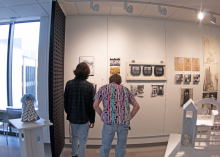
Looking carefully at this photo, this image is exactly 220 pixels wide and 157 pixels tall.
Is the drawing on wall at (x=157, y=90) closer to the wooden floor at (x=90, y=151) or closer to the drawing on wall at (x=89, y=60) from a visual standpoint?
the wooden floor at (x=90, y=151)

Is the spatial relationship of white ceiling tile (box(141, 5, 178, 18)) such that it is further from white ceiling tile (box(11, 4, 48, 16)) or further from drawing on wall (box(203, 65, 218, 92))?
white ceiling tile (box(11, 4, 48, 16))

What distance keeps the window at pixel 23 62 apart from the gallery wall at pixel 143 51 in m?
0.69

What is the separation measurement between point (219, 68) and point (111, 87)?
2999mm

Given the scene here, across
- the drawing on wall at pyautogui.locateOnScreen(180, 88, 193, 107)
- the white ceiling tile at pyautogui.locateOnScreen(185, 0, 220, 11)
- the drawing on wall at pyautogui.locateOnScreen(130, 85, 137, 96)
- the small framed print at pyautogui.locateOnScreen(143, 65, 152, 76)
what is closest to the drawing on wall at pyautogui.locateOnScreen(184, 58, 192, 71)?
the drawing on wall at pyautogui.locateOnScreen(180, 88, 193, 107)

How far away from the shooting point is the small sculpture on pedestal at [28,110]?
1652 millimetres

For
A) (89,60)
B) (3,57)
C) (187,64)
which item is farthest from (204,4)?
(3,57)

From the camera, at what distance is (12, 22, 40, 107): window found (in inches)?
99.0

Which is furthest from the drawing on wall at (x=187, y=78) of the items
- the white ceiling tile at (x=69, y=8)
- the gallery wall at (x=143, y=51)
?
the white ceiling tile at (x=69, y=8)

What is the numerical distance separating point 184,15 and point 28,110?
358cm

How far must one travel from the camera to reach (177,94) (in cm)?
281

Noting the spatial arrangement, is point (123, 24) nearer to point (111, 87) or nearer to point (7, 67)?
point (111, 87)

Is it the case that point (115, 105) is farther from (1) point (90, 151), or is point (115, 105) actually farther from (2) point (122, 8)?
(2) point (122, 8)

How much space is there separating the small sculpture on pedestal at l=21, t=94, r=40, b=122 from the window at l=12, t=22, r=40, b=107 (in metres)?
0.96

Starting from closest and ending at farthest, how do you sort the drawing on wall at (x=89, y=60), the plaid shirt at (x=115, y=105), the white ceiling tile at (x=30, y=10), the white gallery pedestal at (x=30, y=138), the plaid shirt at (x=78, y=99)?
1. the plaid shirt at (x=115, y=105)
2. the white gallery pedestal at (x=30, y=138)
3. the plaid shirt at (x=78, y=99)
4. the white ceiling tile at (x=30, y=10)
5. the drawing on wall at (x=89, y=60)
